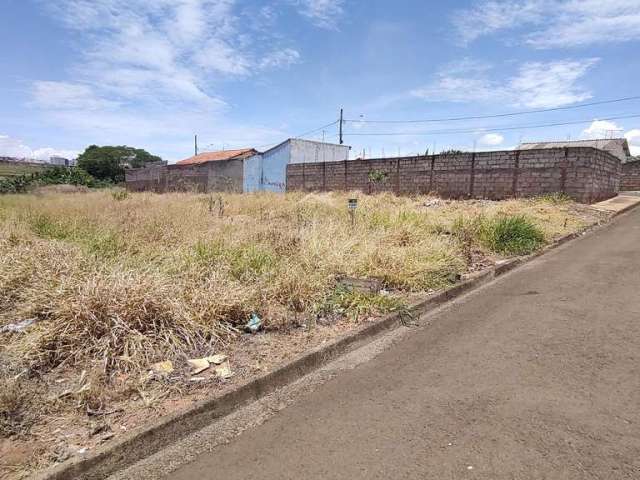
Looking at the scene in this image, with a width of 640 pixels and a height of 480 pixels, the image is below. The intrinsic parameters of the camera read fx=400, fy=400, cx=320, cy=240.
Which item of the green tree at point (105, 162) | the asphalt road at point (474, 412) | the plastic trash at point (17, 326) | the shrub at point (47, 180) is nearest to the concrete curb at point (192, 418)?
the asphalt road at point (474, 412)

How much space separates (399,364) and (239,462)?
1.61m

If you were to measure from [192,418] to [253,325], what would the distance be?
1.29 metres

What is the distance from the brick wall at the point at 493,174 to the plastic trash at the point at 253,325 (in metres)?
14.8

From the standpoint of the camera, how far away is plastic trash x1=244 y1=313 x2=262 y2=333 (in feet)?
12.3

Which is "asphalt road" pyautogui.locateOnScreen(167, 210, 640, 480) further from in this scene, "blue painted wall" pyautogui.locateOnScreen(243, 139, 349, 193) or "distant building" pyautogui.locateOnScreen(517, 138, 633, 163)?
"distant building" pyautogui.locateOnScreen(517, 138, 633, 163)

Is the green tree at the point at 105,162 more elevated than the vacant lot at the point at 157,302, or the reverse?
the green tree at the point at 105,162

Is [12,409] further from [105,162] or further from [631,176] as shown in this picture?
[105,162]

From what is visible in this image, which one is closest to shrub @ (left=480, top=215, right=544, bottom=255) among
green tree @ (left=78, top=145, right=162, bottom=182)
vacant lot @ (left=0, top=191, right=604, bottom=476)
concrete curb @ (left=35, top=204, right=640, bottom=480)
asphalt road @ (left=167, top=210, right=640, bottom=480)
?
vacant lot @ (left=0, top=191, right=604, bottom=476)

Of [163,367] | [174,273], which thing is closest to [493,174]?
[174,273]

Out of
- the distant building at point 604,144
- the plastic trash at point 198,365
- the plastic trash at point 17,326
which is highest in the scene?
the distant building at point 604,144

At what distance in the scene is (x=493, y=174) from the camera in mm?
16609

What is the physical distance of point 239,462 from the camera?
2.25 metres

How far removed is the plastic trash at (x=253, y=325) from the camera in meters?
3.76

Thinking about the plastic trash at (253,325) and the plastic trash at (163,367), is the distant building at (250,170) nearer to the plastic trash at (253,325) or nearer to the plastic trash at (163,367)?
the plastic trash at (253,325)
